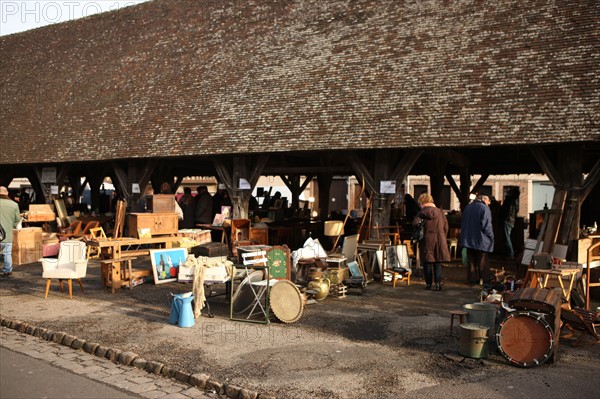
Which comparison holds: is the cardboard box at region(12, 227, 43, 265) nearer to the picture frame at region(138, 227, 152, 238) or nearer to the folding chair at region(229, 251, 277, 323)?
the picture frame at region(138, 227, 152, 238)

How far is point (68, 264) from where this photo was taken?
10.2 metres

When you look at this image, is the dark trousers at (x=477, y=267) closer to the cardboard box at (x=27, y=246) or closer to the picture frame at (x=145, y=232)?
the picture frame at (x=145, y=232)

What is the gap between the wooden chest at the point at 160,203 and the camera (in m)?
12.4

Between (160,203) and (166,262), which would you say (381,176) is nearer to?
(160,203)

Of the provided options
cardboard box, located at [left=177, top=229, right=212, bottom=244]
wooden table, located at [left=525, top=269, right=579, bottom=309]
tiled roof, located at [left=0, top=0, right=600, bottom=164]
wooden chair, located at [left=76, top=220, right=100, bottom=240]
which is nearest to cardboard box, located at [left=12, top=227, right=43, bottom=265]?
wooden chair, located at [left=76, top=220, right=100, bottom=240]

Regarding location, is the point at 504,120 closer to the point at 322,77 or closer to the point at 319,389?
the point at 322,77

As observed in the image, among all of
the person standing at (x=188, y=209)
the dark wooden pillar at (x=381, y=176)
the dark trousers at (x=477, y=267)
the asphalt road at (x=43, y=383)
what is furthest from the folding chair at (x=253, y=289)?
the person standing at (x=188, y=209)

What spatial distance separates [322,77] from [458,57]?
11.6 ft

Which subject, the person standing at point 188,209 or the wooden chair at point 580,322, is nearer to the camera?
the wooden chair at point 580,322

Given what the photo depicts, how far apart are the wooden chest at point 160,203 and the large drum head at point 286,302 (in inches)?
205

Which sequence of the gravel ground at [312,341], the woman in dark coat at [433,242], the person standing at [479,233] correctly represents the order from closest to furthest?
the gravel ground at [312,341] → the woman in dark coat at [433,242] → the person standing at [479,233]

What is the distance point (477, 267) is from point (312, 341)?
544 centimetres

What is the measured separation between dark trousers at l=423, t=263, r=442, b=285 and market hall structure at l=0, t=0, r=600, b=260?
8.15 ft

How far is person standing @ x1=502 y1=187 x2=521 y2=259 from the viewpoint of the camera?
14797 mm
